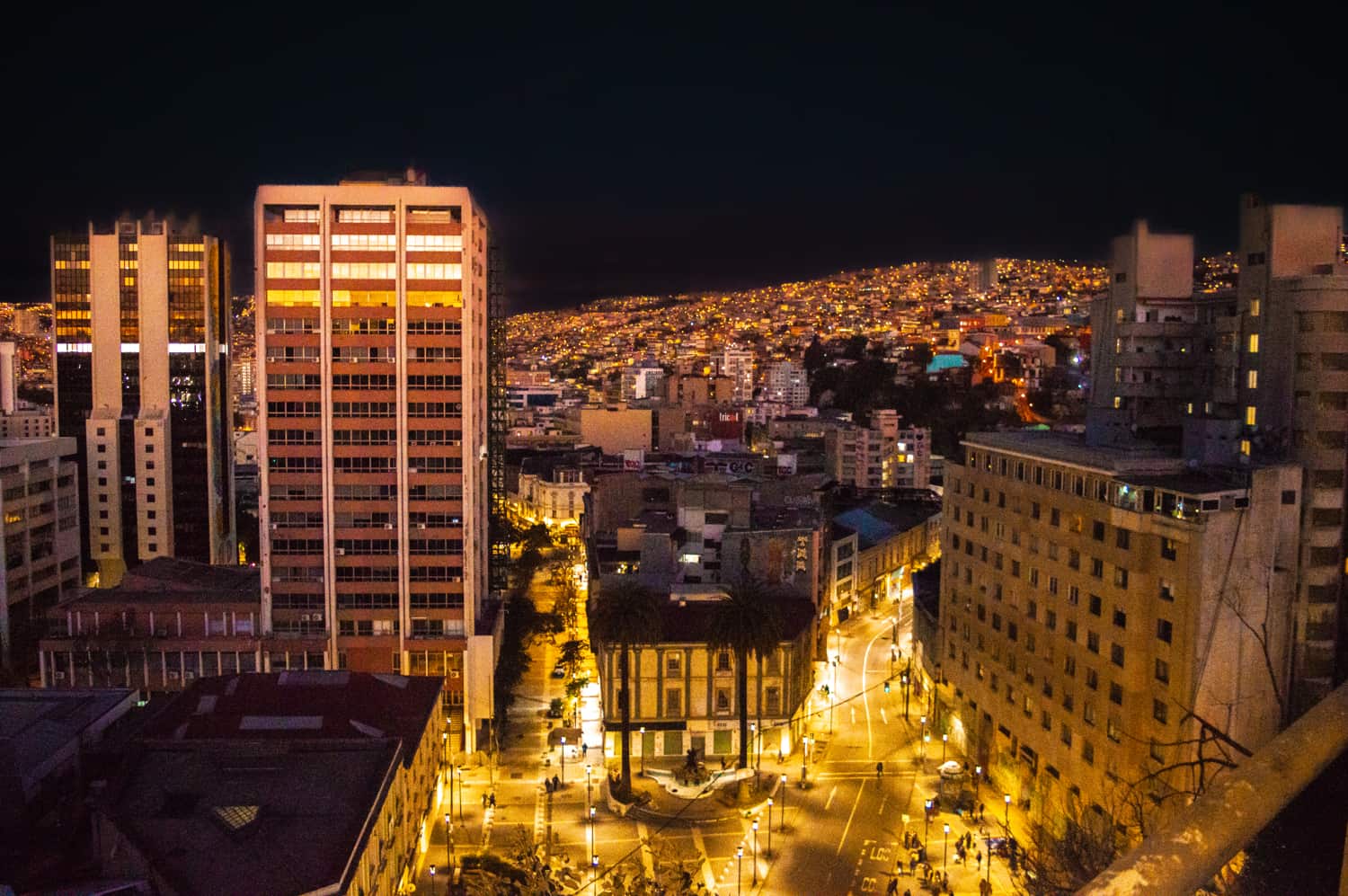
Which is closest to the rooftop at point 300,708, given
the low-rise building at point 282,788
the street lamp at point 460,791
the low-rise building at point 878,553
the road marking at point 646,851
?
the low-rise building at point 282,788

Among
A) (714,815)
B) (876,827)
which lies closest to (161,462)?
(714,815)

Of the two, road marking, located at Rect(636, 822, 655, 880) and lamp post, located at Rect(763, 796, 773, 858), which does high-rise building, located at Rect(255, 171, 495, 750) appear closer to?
road marking, located at Rect(636, 822, 655, 880)

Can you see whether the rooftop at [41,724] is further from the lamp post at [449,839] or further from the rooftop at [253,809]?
the lamp post at [449,839]

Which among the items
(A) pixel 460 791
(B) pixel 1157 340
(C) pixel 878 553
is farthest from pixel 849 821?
(C) pixel 878 553

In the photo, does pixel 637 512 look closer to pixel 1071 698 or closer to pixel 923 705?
pixel 923 705

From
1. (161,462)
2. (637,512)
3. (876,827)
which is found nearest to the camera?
(876,827)

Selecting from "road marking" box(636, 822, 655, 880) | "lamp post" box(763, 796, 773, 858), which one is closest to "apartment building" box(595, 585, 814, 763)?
"lamp post" box(763, 796, 773, 858)
